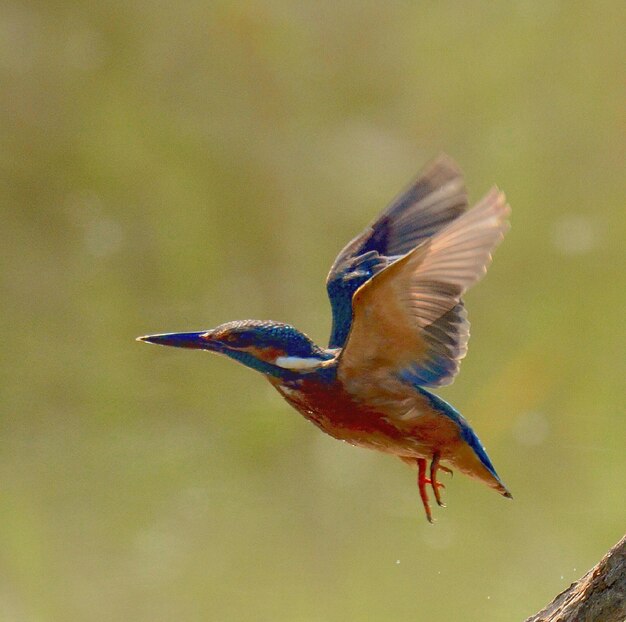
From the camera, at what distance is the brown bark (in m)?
0.91

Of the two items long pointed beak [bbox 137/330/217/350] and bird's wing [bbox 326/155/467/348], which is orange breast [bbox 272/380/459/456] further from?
bird's wing [bbox 326/155/467/348]

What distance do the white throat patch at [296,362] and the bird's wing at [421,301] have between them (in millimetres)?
25

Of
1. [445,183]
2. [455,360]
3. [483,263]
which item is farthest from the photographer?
[445,183]

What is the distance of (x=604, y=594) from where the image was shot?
0.92 metres

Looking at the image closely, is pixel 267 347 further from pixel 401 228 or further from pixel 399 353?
pixel 401 228

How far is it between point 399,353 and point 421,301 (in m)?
0.06

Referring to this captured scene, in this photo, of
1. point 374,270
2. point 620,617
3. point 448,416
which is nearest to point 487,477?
point 448,416

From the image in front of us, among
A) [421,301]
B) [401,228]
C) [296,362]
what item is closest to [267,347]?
[296,362]

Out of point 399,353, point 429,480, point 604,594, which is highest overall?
point 399,353

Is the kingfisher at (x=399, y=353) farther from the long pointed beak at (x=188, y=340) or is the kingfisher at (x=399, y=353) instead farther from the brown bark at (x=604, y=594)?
the brown bark at (x=604, y=594)

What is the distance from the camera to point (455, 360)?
959 mm

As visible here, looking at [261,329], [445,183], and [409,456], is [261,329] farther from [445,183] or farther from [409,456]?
[445,183]

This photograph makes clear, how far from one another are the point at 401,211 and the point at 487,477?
367 mm

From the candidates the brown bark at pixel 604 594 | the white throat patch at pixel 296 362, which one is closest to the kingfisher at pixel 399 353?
the white throat patch at pixel 296 362
